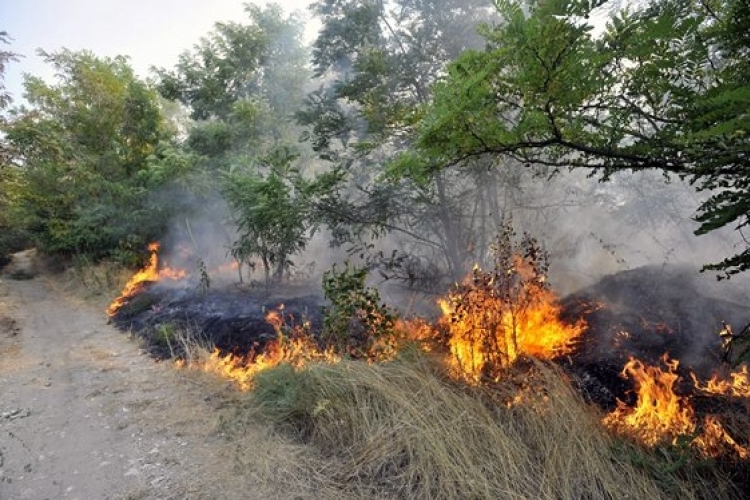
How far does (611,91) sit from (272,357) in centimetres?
534

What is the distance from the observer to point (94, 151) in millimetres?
14414

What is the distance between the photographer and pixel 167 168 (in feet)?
32.9

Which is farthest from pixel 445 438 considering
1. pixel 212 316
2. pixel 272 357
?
pixel 212 316

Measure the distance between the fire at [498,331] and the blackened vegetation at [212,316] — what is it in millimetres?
2776

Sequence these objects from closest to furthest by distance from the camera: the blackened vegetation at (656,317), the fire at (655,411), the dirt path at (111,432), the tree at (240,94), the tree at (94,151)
Result: the fire at (655,411) → the dirt path at (111,432) → the blackened vegetation at (656,317) → the tree at (240,94) → the tree at (94,151)

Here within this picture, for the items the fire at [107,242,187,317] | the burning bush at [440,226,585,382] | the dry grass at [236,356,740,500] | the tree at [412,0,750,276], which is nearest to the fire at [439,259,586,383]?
the burning bush at [440,226,585,382]

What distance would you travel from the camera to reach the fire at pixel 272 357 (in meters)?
5.63

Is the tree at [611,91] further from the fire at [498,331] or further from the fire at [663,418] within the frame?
the fire at [498,331]

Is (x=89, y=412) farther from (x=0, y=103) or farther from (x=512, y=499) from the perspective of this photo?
(x=0, y=103)

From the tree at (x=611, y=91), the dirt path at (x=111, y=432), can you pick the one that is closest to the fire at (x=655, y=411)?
the tree at (x=611, y=91)

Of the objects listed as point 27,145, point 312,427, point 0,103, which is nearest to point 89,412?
point 312,427

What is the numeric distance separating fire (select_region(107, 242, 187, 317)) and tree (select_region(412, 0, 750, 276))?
11444mm

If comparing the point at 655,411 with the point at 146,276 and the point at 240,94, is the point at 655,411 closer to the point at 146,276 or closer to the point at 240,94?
the point at 240,94

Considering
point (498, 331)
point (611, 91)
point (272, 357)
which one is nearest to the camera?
point (611, 91)
